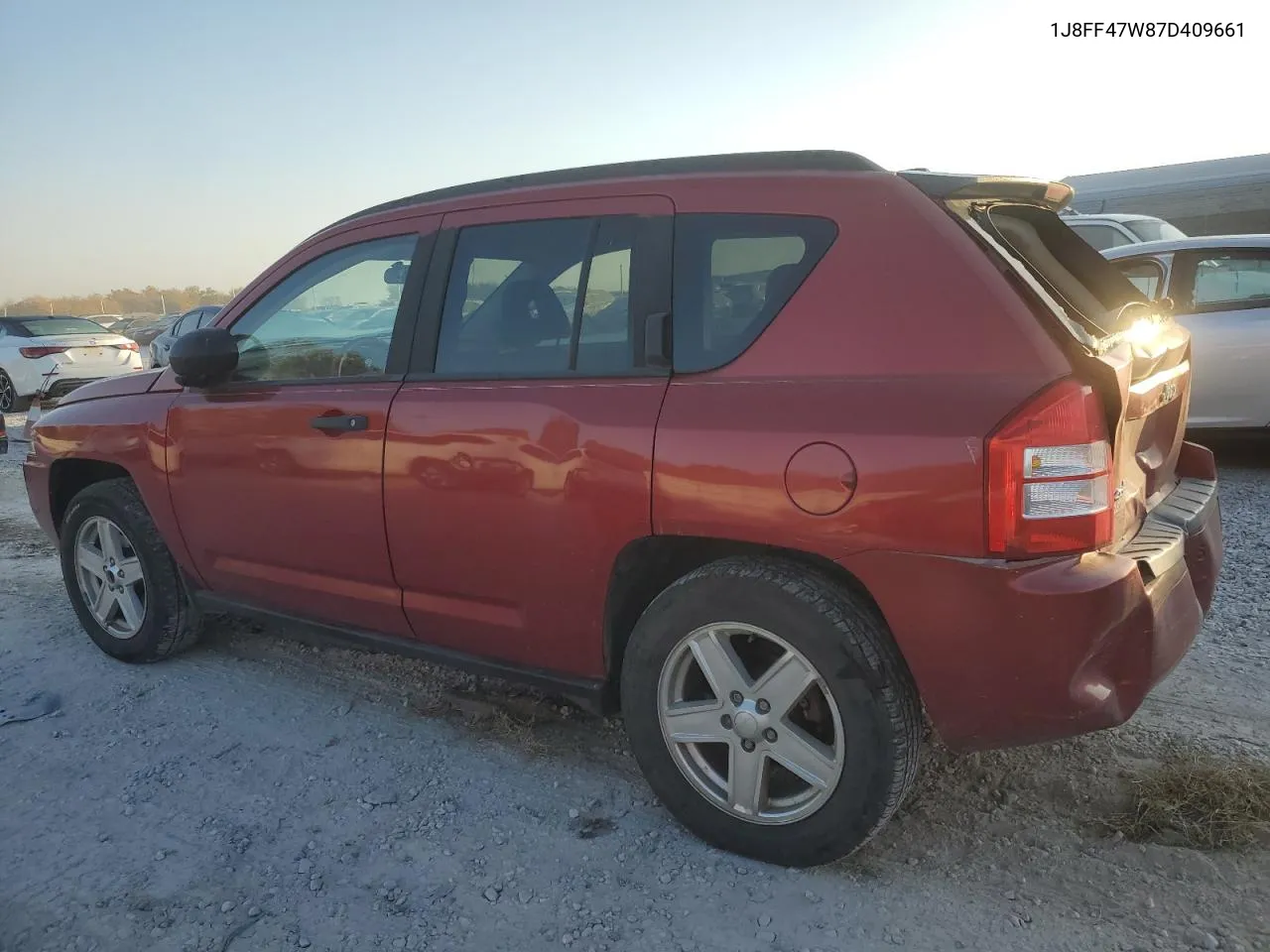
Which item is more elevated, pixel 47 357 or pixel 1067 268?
pixel 1067 268

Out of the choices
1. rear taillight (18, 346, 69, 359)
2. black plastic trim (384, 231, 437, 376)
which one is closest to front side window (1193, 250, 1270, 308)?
black plastic trim (384, 231, 437, 376)

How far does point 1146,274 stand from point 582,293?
18.2 feet

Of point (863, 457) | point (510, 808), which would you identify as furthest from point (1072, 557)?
point (510, 808)

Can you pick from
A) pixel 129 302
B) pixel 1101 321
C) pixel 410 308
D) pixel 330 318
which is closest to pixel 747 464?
pixel 1101 321

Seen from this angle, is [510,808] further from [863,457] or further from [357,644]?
[863,457]

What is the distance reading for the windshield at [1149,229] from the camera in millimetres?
9719

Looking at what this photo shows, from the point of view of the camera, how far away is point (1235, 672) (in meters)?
3.54

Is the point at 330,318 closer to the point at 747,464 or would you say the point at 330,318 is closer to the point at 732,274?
the point at 732,274

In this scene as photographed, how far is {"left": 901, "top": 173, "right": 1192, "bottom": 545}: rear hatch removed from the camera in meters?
2.24

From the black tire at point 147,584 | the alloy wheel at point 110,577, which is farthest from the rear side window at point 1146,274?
the alloy wheel at point 110,577

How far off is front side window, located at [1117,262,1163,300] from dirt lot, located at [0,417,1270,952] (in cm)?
300

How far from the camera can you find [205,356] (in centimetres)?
349

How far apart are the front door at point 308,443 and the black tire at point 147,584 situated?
0.94 feet

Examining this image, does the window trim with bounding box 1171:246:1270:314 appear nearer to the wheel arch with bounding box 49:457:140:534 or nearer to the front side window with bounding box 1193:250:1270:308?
the front side window with bounding box 1193:250:1270:308
